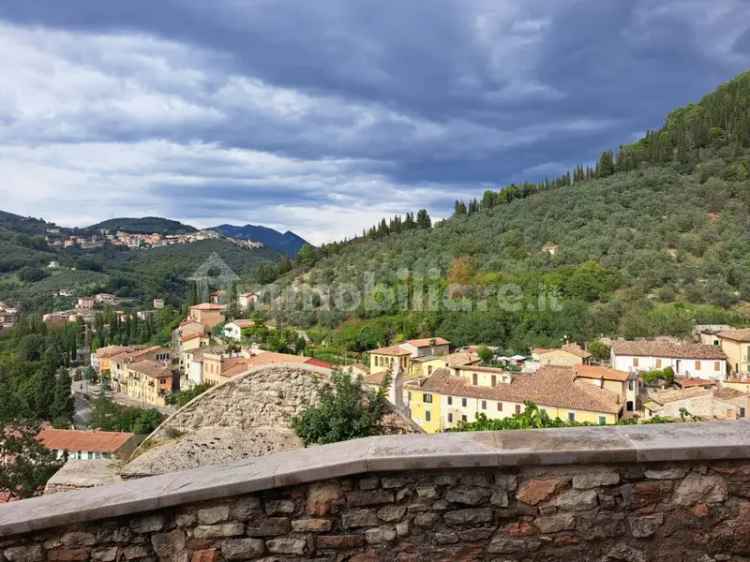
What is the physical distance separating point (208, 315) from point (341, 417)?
58.4 meters

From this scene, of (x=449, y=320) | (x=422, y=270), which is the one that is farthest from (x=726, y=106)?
(x=449, y=320)

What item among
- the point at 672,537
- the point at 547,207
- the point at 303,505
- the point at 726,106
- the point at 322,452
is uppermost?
the point at 726,106

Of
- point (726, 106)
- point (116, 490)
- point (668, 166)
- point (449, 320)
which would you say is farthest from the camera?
point (726, 106)

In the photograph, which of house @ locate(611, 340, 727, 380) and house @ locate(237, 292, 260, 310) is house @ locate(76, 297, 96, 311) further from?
house @ locate(611, 340, 727, 380)

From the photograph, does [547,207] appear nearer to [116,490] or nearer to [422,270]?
[422,270]

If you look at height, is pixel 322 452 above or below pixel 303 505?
above

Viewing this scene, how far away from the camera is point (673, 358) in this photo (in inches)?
1092

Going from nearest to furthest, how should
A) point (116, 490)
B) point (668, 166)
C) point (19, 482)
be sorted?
point (116, 490)
point (19, 482)
point (668, 166)

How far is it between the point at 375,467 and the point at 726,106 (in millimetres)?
75751

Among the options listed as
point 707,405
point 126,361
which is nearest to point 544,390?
point 707,405

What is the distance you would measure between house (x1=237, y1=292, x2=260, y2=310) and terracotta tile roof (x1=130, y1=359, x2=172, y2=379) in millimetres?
16371

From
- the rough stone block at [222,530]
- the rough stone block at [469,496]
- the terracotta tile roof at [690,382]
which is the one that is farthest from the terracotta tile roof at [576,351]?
the rough stone block at [222,530]

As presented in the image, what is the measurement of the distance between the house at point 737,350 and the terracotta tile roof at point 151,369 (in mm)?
40050

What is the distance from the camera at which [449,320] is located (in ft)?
131
